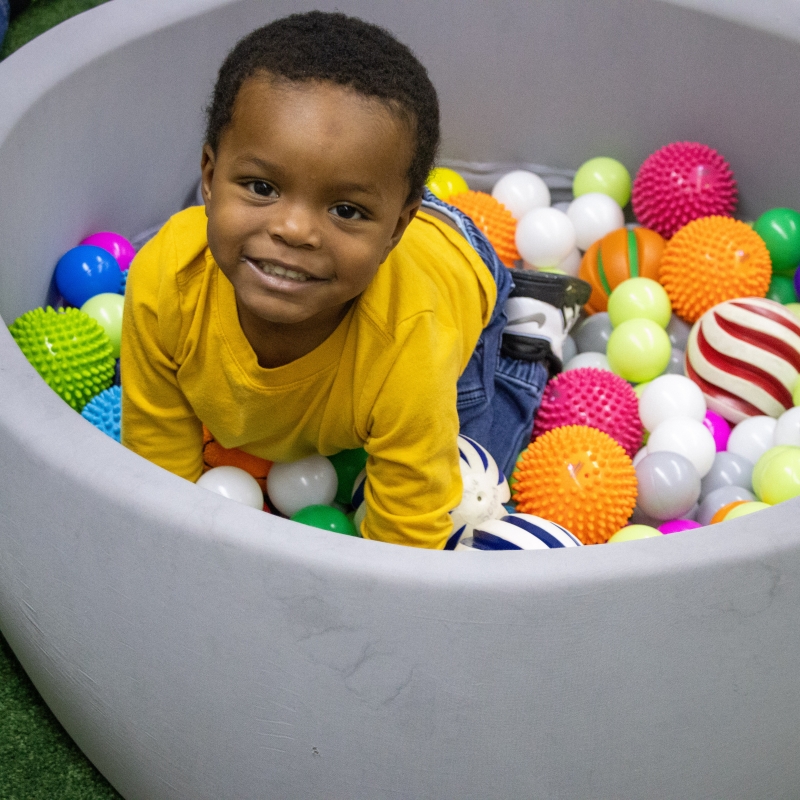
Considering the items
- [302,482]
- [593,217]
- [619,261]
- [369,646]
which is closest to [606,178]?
[593,217]

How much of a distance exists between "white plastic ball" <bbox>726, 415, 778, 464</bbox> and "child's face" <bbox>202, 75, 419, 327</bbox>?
63 cm

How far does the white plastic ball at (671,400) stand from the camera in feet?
4.25

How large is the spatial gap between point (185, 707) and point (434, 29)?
1132mm

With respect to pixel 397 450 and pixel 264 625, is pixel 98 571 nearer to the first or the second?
pixel 264 625

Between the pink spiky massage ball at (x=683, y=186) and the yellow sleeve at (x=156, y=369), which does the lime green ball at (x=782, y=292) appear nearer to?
the pink spiky massage ball at (x=683, y=186)

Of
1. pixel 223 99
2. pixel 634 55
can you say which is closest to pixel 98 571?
pixel 223 99

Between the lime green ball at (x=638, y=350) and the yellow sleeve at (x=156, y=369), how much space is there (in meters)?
0.56

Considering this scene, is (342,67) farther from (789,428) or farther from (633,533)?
(789,428)

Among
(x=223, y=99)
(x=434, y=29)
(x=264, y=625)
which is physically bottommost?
(x=264, y=625)

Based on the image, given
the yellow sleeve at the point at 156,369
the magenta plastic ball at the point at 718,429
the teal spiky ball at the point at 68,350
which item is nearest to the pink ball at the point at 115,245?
the teal spiky ball at the point at 68,350

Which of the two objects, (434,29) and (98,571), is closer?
(98,571)

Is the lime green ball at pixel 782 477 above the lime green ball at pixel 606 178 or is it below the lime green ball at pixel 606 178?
below

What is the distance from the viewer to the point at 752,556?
2.46 feet

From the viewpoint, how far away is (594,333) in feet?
4.80
